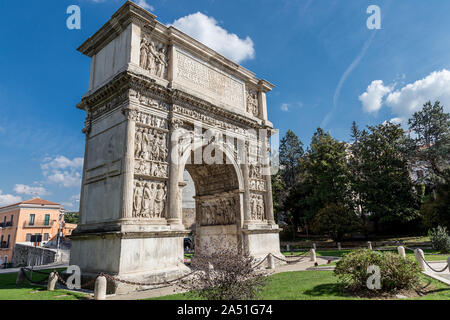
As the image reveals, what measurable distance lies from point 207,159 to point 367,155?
69.8ft

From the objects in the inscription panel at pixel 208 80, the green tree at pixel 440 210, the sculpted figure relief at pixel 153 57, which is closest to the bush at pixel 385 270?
the inscription panel at pixel 208 80

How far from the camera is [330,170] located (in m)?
30.1

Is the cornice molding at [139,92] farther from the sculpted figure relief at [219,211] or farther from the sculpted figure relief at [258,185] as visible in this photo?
the sculpted figure relief at [219,211]

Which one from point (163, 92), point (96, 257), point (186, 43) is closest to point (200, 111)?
point (163, 92)

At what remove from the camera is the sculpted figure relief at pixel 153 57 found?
37.8ft

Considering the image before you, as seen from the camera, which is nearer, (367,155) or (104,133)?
(104,133)

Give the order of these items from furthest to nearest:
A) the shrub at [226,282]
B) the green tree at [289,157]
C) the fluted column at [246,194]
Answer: the green tree at [289,157] → the fluted column at [246,194] → the shrub at [226,282]

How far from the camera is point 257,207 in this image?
1545 cm

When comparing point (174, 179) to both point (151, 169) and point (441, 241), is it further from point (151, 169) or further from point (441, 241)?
point (441, 241)

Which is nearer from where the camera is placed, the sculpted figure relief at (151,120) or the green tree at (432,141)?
the sculpted figure relief at (151,120)

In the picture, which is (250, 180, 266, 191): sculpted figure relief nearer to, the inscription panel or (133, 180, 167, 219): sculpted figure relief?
the inscription panel

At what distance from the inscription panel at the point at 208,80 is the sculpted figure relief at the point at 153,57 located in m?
0.62
